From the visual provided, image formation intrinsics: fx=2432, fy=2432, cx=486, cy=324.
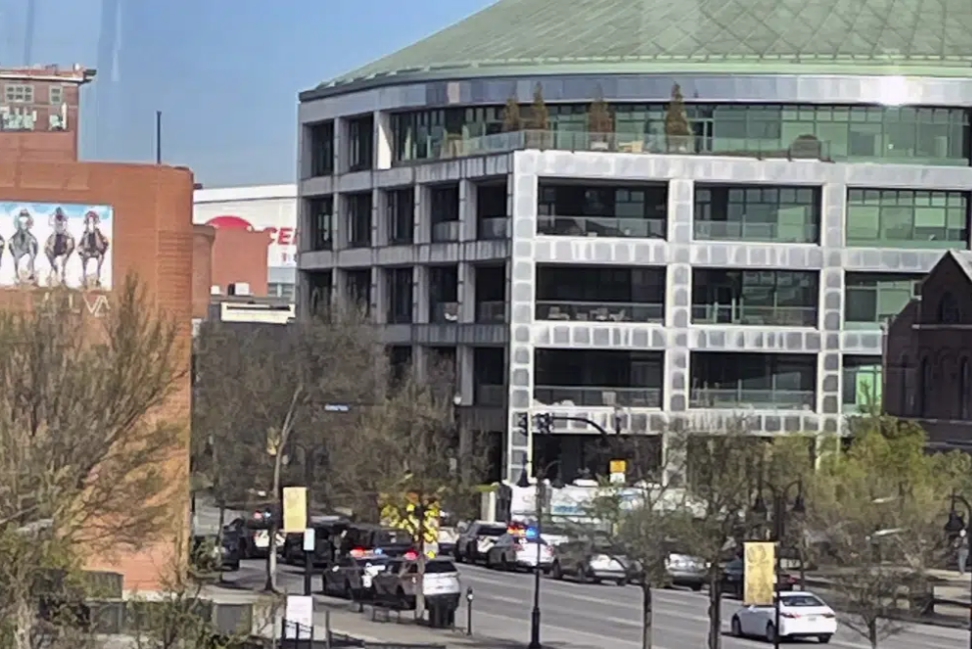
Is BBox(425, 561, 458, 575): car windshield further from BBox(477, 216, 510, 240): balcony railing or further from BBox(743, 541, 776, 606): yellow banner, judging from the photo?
BBox(477, 216, 510, 240): balcony railing

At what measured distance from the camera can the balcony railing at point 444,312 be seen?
101625 millimetres

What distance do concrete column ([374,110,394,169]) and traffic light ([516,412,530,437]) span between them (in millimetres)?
18309

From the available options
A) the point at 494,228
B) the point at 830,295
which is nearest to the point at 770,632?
the point at 830,295

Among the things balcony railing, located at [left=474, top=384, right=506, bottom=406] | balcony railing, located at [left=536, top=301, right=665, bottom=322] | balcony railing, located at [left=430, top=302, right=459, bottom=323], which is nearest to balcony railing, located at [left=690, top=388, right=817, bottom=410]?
balcony railing, located at [left=536, top=301, right=665, bottom=322]

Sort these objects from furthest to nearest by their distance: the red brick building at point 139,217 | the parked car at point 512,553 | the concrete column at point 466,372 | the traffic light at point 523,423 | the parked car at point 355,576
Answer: the concrete column at point 466,372 < the traffic light at point 523,423 < the parked car at point 512,553 < the parked car at point 355,576 < the red brick building at point 139,217

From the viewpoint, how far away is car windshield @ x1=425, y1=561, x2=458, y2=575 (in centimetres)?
6303

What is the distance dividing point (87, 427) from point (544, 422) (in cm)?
4652

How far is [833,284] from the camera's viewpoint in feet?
320

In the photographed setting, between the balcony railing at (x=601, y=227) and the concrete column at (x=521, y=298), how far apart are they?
780 millimetres

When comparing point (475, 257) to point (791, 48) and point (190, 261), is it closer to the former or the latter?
point (791, 48)

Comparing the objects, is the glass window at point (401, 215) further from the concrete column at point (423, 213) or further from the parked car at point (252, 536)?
the parked car at point (252, 536)

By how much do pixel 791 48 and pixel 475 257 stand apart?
1713 cm

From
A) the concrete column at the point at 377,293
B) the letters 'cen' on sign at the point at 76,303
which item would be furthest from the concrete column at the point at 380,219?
the letters 'cen' on sign at the point at 76,303

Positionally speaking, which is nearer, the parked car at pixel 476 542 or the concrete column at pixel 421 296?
the parked car at pixel 476 542
